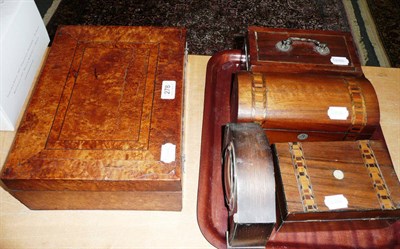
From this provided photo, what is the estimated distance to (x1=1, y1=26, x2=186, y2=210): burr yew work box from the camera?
924 mm

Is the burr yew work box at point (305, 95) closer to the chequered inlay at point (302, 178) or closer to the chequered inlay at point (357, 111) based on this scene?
the chequered inlay at point (357, 111)

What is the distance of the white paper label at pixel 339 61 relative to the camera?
1180 millimetres

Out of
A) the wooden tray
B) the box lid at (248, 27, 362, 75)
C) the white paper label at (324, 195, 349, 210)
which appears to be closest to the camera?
the white paper label at (324, 195, 349, 210)

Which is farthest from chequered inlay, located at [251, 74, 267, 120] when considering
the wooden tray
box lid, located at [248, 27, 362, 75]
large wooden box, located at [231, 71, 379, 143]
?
the wooden tray

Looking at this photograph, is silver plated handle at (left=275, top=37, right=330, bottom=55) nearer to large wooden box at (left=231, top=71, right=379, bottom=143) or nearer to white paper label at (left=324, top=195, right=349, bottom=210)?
large wooden box at (left=231, top=71, right=379, bottom=143)

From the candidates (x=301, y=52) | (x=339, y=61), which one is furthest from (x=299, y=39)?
(x=339, y=61)

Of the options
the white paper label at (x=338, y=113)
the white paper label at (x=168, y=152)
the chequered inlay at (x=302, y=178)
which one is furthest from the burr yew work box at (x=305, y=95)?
the white paper label at (x=168, y=152)

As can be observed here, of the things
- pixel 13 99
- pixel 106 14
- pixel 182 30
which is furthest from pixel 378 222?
pixel 106 14

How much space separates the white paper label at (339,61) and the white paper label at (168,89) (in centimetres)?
55

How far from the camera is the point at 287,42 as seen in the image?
1.20 metres

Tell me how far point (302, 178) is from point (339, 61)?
49cm

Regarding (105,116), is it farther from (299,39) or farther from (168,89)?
(299,39)

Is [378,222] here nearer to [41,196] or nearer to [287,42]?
[287,42]

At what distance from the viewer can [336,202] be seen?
0.89m
